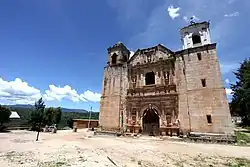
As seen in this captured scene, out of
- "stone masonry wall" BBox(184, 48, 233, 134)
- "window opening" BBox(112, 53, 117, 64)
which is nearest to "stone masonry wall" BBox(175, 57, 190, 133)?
"stone masonry wall" BBox(184, 48, 233, 134)

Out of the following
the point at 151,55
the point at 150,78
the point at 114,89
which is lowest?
the point at 114,89

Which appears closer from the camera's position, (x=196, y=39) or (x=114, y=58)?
(x=196, y=39)

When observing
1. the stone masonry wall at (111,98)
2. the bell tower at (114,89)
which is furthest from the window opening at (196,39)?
the stone masonry wall at (111,98)

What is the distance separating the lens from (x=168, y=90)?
1803 centimetres

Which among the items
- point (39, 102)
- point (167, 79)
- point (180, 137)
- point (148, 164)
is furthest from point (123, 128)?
point (148, 164)

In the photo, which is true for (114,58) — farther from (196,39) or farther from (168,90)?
(196,39)

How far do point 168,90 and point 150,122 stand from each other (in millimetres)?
4469

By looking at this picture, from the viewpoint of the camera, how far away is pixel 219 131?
47.3 ft

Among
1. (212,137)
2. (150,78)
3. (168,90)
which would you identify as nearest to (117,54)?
(150,78)

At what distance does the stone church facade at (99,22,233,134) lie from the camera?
1539 centimetres

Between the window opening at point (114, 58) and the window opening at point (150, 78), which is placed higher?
the window opening at point (114, 58)

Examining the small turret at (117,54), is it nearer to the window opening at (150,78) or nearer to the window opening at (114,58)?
the window opening at (114,58)

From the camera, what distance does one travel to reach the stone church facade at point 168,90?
1539 centimetres

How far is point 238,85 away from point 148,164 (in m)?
32.6
